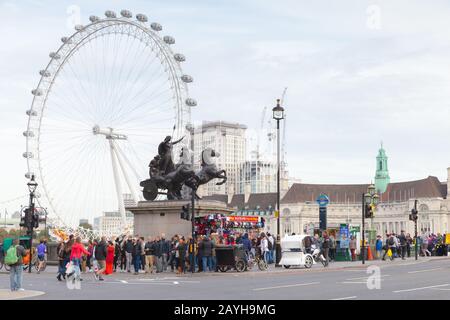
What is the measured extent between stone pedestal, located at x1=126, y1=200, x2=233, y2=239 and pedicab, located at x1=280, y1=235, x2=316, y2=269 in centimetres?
603

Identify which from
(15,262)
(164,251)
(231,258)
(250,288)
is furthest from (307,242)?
(15,262)

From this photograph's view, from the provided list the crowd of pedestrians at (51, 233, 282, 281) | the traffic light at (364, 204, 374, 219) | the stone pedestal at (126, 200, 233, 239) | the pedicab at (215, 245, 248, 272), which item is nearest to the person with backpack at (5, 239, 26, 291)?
the crowd of pedestrians at (51, 233, 282, 281)

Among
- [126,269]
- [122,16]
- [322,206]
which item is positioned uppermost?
[122,16]

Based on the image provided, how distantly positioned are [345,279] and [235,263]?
764cm

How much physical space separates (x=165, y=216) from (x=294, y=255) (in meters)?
8.65

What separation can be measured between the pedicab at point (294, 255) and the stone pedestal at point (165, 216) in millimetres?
6025

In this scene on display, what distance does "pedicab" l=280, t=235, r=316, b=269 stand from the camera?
125ft

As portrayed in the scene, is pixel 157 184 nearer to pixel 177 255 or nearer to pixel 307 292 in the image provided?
pixel 177 255

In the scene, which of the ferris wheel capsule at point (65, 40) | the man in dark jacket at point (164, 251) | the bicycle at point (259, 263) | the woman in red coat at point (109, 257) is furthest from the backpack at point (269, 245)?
the ferris wheel capsule at point (65, 40)

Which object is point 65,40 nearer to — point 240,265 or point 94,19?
point 94,19

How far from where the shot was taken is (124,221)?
66.1 m

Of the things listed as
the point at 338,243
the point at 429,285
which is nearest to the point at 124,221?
the point at 338,243

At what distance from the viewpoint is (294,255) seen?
125ft
